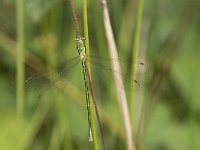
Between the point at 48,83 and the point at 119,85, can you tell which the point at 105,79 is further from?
the point at 119,85

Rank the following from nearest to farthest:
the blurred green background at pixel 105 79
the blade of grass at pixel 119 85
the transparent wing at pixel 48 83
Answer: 1. the blade of grass at pixel 119 85
2. the transparent wing at pixel 48 83
3. the blurred green background at pixel 105 79

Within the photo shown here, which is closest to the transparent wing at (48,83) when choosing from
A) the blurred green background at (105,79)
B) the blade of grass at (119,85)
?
the blurred green background at (105,79)

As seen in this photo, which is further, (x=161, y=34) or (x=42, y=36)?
(x=161, y=34)

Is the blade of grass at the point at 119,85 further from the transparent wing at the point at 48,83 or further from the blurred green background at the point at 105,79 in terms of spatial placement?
the blurred green background at the point at 105,79

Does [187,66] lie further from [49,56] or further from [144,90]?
[49,56]

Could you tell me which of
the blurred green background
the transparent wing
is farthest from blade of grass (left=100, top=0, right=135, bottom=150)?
the blurred green background

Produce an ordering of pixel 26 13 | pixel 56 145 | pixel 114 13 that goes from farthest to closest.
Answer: pixel 114 13
pixel 26 13
pixel 56 145

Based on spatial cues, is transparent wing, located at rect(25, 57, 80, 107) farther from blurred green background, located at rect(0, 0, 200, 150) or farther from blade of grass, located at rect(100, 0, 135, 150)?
blade of grass, located at rect(100, 0, 135, 150)

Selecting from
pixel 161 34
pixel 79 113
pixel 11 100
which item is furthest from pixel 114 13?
pixel 11 100
